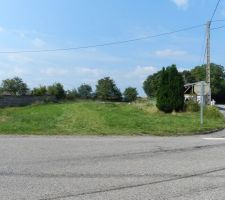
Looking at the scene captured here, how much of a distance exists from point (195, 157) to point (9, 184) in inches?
233

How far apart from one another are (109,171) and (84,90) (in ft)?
424

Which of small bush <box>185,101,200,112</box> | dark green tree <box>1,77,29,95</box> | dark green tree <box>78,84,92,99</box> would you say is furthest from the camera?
dark green tree <box>78,84,92,99</box>

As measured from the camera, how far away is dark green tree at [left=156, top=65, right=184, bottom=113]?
117 feet

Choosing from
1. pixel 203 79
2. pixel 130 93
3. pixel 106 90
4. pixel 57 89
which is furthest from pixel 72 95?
pixel 203 79

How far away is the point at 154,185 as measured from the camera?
324 inches

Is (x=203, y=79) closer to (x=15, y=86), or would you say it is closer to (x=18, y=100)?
(x=15, y=86)

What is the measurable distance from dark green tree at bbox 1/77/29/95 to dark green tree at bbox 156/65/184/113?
84178 millimetres

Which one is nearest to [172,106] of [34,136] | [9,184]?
[34,136]

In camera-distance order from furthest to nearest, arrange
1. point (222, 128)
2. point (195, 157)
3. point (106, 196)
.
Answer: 1. point (222, 128)
2. point (195, 157)
3. point (106, 196)

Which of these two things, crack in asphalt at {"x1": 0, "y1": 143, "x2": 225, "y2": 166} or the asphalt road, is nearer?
the asphalt road

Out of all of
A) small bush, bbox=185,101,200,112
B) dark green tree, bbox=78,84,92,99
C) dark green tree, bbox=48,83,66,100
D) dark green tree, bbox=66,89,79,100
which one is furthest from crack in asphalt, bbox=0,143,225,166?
dark green tree, bbox=78,84,92,99

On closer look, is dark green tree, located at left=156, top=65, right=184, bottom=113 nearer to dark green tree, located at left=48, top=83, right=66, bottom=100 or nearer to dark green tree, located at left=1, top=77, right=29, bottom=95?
dark green tree, located at left=48, top=83, right=66, bottom=100

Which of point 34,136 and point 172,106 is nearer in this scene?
point 34,136

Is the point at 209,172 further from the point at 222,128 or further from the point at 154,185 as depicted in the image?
the point at 222,128
